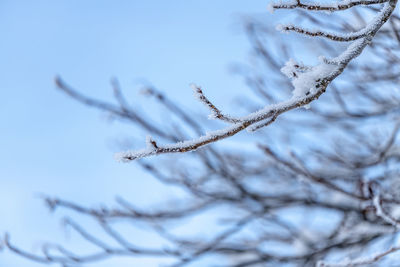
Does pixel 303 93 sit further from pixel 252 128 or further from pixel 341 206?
pixel 341 206

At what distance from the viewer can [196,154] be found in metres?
3.19

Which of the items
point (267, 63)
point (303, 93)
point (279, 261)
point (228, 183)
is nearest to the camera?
point (303, 93)

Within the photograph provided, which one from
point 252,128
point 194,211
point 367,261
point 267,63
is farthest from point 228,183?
point 252,128

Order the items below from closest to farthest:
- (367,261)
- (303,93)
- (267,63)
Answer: (303,93), (367,261), (267,63)

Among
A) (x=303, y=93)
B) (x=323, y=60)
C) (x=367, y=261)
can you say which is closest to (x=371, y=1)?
(x=323, y=60)

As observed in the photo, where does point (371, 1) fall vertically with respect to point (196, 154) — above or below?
below

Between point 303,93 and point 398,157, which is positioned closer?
point 303,93

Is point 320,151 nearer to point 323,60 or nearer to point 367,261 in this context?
point 367,261

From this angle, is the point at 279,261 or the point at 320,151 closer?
the point at 279,261

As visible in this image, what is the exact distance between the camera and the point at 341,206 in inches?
125

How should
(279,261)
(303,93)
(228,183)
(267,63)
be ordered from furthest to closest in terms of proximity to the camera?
(267,63), (228,183), (279,261), (303,93)

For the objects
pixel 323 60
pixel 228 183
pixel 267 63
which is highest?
pixel 267 63

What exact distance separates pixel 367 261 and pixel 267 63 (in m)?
2.19

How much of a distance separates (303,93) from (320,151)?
7.48 feet
